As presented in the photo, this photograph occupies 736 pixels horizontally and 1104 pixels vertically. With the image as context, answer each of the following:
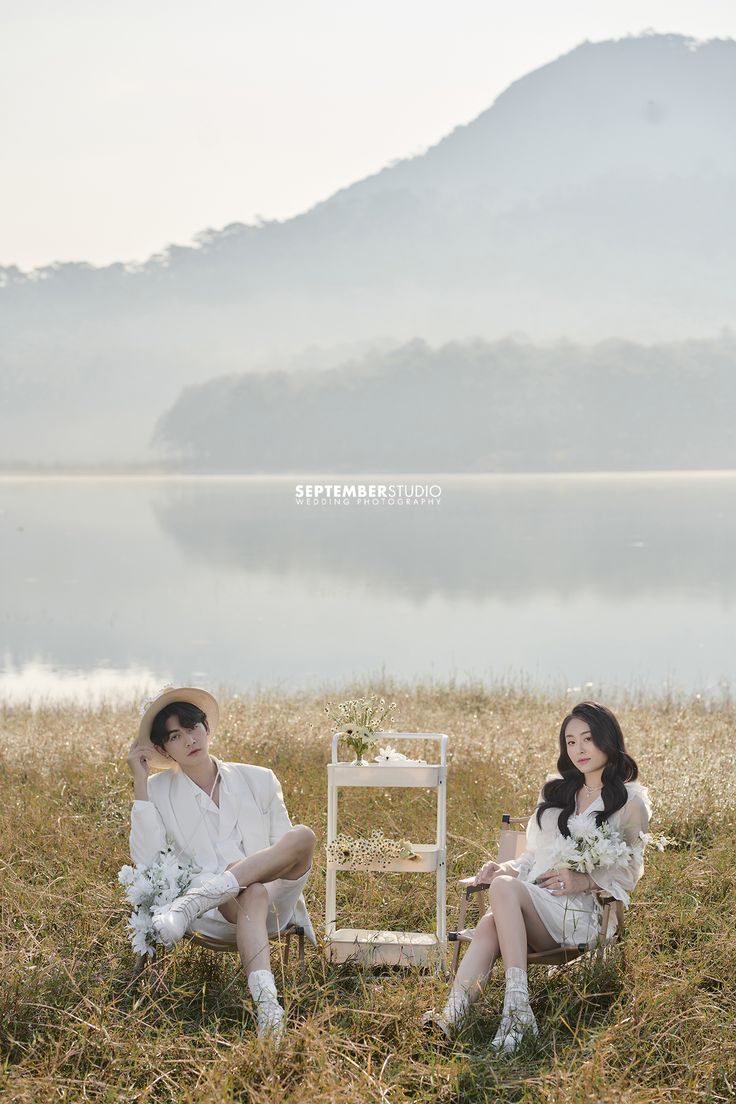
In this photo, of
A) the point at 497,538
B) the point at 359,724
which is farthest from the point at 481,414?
the point at 359,724

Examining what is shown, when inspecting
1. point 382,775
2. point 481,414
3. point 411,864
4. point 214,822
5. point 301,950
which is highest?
point 481,414

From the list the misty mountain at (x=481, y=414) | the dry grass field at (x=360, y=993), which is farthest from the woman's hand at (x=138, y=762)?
the misty mountain at (x=481, y=414)

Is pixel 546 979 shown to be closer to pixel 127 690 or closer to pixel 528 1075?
pixel 528 1075

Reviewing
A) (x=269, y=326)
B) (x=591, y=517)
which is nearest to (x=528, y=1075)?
(x=591, y=517)

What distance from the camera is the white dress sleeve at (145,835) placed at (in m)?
4.55

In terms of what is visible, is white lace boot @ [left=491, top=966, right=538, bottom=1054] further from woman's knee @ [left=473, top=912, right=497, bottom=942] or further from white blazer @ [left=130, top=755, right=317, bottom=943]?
white blazer @ [left=130, top=755, right=317, bottom=943]

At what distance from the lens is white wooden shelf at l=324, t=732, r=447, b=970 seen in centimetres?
474

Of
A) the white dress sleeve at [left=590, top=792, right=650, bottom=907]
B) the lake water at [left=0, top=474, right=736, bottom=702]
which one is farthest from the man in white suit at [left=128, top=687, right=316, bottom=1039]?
Answer: the lake water at [left=0, top=474, right=736, bottom=702]

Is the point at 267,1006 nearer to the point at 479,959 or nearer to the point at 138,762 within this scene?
the point at 479,959

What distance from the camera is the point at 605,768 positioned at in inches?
182

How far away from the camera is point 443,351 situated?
332 ft

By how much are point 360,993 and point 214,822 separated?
851mm

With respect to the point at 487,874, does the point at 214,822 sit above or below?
above

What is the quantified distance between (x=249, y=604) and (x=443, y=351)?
59.9 m
